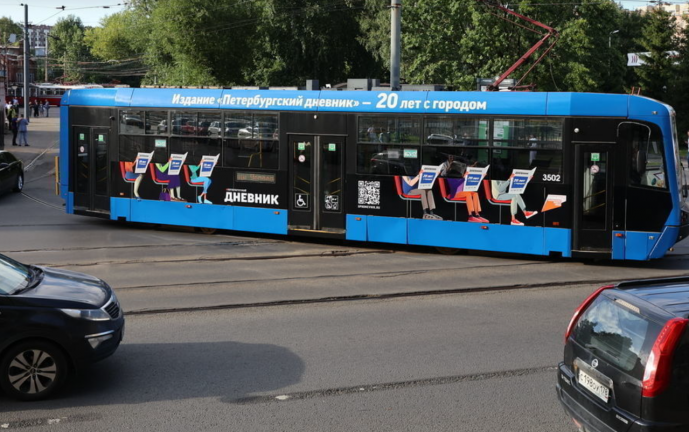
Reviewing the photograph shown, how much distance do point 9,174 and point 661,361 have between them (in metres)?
22.8

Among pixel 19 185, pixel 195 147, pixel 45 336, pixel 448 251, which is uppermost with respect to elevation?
pixel 195 147

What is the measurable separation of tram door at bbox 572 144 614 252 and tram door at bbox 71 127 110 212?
1034 cm

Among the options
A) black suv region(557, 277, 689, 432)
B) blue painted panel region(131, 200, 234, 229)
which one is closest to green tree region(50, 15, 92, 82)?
blue painted panel region(131, 200, 234, 229)

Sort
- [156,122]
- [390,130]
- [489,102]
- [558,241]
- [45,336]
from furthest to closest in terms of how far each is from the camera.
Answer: [156,122] → [390,130] → [489,102] → [558,241] → [45,336]

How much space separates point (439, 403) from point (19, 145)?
1339 inches

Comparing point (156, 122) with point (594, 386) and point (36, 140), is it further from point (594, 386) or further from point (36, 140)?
point (36, 140)

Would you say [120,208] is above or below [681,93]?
below

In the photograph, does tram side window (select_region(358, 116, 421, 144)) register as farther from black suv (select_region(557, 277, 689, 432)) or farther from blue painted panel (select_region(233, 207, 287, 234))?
black suv (select_region(557, 277, 689, 432))

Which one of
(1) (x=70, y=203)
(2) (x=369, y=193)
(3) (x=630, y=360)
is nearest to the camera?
(3) (x=630, y=360)

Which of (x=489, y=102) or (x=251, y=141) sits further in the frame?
(x=251, y=141)

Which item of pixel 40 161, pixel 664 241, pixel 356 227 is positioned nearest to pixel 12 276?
pixel 356 227

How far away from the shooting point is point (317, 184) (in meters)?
17.0

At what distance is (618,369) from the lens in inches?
220

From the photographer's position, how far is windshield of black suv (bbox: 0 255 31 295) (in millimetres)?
7766
